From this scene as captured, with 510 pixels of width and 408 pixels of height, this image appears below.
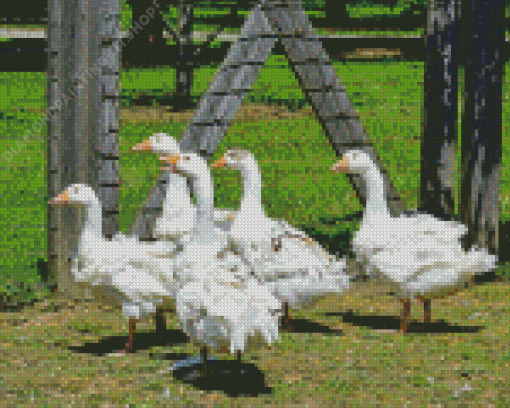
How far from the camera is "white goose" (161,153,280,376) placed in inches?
214

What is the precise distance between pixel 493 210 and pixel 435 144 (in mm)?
676

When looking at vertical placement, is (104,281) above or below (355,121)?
below

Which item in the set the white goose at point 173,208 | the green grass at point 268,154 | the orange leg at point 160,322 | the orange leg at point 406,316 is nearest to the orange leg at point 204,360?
the orange leg at point 160,322

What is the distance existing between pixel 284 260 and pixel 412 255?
32.8 inches

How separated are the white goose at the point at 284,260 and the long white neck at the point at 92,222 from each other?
0.83 metres

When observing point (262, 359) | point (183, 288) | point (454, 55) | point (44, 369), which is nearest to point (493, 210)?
point (454, 55)

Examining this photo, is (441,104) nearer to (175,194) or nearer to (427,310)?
(427,310)

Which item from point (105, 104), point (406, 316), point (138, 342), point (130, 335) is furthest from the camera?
point (105, 104)

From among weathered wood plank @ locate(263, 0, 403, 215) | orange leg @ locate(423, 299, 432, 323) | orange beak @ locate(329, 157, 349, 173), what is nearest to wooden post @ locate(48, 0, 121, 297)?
weathered wood plank @ locate(263, 0, 403, 215)

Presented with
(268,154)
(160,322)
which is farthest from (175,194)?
(268,154)

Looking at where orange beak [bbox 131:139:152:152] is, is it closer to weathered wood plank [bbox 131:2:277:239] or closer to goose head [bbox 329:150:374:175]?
weathered wood plank [bbox 131:2:277:239]

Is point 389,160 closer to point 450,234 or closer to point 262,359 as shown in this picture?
point 450,234

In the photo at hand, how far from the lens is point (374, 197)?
7.10 m

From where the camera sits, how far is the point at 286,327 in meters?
6.81
